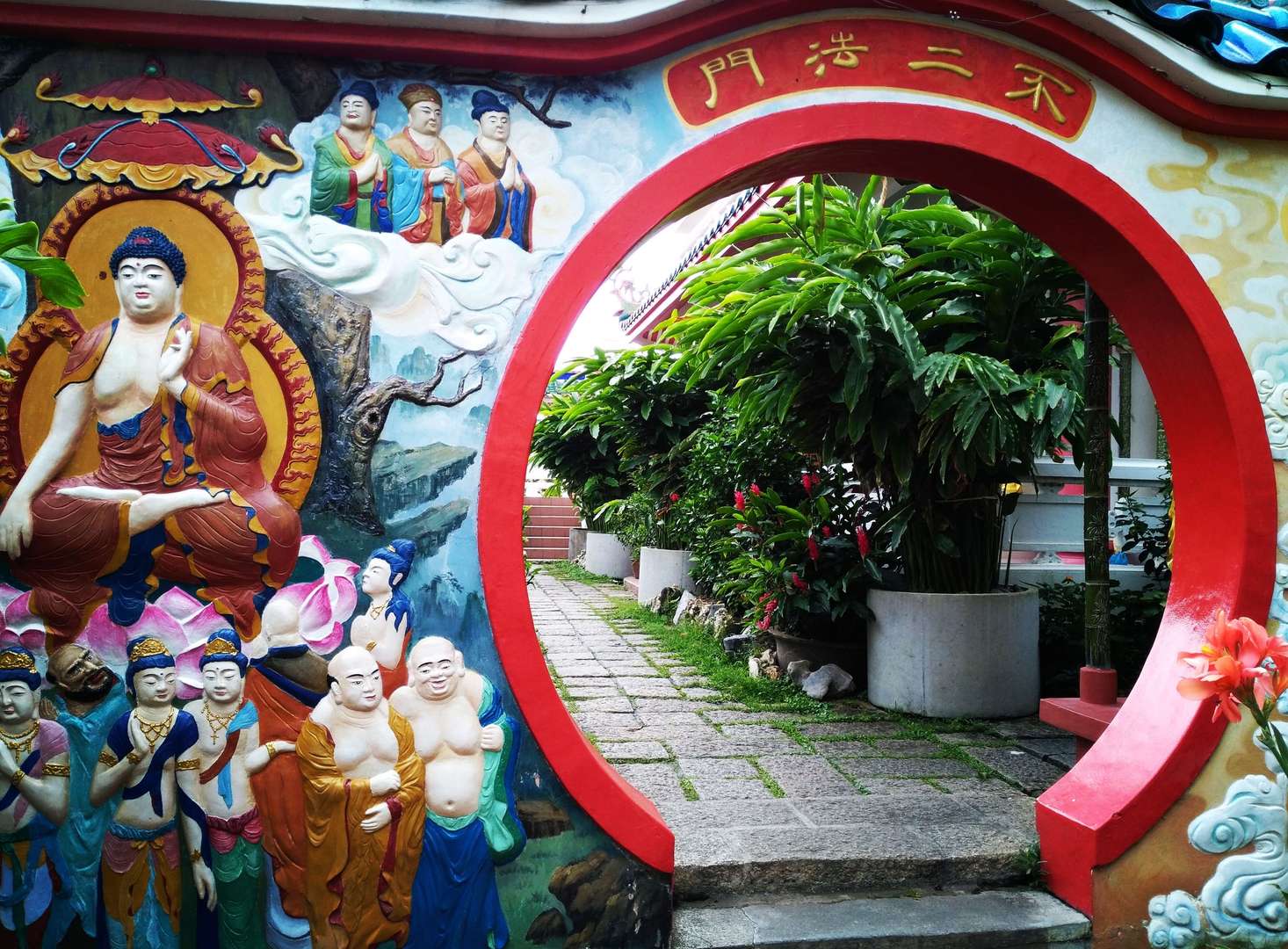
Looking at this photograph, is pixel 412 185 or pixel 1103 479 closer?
pixel 412 185

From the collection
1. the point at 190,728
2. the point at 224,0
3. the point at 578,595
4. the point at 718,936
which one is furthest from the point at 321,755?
the point at 578,595

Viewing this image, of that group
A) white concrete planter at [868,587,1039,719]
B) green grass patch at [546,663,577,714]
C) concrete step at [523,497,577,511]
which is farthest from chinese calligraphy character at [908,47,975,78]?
concrete step at [523,497,577,511]

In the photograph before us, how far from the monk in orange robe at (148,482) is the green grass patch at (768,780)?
2578 millimetres

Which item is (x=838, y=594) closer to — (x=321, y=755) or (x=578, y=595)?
(x=321, y=755)

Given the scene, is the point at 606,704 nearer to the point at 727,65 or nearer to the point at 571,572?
the point at 727,65

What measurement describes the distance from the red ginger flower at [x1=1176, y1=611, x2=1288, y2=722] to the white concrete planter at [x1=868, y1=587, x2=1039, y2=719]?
3.57 metres

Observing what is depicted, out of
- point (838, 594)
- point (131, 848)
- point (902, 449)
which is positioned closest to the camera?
point (131, 848)

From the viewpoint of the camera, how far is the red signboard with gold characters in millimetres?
3303

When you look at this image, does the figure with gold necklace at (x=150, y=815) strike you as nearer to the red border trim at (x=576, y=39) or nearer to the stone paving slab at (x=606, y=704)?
the red border trim at (x=576, y=39)

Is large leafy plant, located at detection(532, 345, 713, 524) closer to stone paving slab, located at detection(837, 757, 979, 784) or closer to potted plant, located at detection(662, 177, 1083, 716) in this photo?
potted plant, located at detection(662, 177, 1083, 716)

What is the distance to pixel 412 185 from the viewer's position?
3.10 meters

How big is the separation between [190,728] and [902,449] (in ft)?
13.4

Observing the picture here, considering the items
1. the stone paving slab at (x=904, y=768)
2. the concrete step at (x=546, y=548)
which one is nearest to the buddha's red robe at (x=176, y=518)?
the stone paving slab at (x=904, y=768)

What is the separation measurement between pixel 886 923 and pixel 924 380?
9.70 feet
